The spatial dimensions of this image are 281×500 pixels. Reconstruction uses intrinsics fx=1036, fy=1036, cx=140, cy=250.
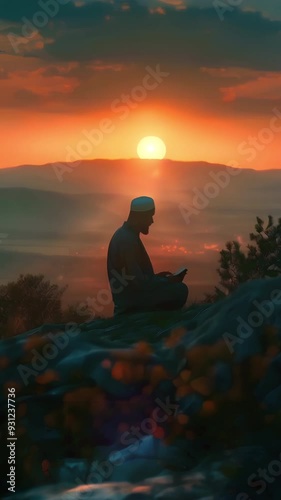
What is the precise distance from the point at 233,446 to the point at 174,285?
824 centimetres

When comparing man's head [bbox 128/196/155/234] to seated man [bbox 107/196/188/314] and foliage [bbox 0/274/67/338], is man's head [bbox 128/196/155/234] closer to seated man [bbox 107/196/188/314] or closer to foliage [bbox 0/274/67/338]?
seated man [bbox 107/196/188/314]

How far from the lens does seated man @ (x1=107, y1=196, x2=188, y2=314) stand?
51.4 ft

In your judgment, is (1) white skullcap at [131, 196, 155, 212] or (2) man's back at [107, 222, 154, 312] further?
(1) white skullcap at [131, 196, 155, 212]

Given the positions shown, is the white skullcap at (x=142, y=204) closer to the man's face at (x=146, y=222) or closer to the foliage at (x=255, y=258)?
the man's face at (x=146, y=222)

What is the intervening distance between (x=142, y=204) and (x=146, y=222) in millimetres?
299

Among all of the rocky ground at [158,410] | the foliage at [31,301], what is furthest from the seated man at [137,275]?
Result: the foliage at [31,301]

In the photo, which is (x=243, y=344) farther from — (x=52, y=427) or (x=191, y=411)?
(x=52, y=427)

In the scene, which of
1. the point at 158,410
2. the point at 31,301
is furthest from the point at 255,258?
the point at 158,410

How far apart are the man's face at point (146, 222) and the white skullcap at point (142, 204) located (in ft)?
0.32

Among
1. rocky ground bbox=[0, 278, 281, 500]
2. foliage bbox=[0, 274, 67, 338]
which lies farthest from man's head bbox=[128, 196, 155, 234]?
foliage bbox=[0, 274, 67, 338]

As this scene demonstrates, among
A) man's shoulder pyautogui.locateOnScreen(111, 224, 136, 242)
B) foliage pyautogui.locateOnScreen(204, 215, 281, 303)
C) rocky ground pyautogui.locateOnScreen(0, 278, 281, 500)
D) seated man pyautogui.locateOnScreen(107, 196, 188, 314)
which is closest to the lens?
rocky ground pyautogui.locateOnScreen(0, 278, 281, 500)

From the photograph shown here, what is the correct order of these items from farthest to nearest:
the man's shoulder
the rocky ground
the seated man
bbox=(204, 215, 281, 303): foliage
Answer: bbox=(204, 215, 281, 303): foliage, the man's shoulder, the seated man, the rocky ground

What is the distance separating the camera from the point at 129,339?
11.4 m

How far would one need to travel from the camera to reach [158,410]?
827 centimetres
